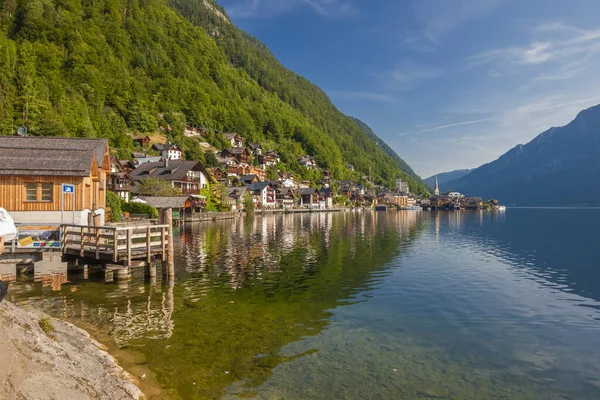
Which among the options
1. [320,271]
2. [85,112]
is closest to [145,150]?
[85,112]

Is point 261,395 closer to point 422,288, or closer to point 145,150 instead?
point 422,288

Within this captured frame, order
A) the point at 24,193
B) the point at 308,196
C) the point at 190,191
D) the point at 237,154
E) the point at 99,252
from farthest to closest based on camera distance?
1. the point at 308,196
2. the point at 237,154
3. the point at 190,191
4. the point at 24,193
5. the point at 99,252

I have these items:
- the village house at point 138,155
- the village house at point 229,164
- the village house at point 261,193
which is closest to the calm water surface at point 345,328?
the village house at point 138,155

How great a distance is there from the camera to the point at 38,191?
2961 centimetres

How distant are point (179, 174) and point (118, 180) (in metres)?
14.4

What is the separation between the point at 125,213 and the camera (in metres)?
64.2

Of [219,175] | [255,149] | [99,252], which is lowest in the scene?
[99,252]

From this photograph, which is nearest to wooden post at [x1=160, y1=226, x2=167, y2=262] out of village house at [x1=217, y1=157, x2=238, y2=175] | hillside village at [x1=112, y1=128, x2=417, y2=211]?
hillside village at [x1=112, y1=128, x2=417, y2=211]

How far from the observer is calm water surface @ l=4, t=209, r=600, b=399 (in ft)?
38.0

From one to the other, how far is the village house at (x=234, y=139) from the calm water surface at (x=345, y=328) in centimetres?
16296

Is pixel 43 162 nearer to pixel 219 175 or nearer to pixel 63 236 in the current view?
pixel 63 236

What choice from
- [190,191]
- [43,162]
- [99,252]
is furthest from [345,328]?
[190,191]

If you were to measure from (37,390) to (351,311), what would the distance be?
47.4ft

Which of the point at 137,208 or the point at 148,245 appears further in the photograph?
the point at 137,208
